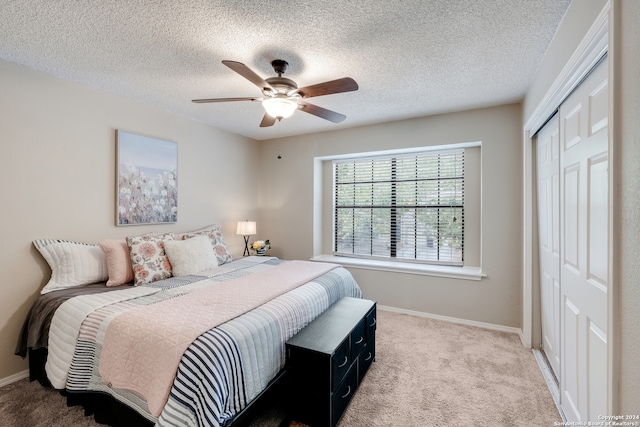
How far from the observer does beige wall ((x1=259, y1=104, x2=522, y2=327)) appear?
308 cm

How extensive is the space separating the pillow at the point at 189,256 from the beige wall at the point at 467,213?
1.68 meters

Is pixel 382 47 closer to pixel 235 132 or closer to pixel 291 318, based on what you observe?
pixel 291 318

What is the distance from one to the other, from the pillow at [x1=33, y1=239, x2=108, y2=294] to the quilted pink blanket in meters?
1.05

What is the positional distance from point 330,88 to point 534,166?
7.24 ft

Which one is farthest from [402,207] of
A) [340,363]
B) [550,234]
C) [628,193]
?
[628,193]

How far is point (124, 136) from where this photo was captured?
2.90 metres

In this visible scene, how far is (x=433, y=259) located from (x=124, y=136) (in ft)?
12.9

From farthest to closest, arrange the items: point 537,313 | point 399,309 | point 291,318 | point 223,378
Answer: point 399,309
point 537,313
point 291,318
point 223,378

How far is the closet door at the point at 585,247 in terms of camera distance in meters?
1.28

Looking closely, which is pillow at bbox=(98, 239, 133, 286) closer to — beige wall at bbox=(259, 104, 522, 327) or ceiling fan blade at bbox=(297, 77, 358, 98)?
ceiling fan blade at bbox=(297, 77, 358, 98)

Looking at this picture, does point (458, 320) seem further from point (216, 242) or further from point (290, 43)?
point (290, 43)

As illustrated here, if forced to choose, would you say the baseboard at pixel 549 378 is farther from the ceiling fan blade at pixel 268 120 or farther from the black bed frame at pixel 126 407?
the ceiling fan blade at pixel 268 120

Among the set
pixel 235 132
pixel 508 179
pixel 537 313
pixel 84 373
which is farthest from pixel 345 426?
pixel 235 132

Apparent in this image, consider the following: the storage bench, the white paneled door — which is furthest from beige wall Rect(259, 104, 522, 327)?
the storage bench
